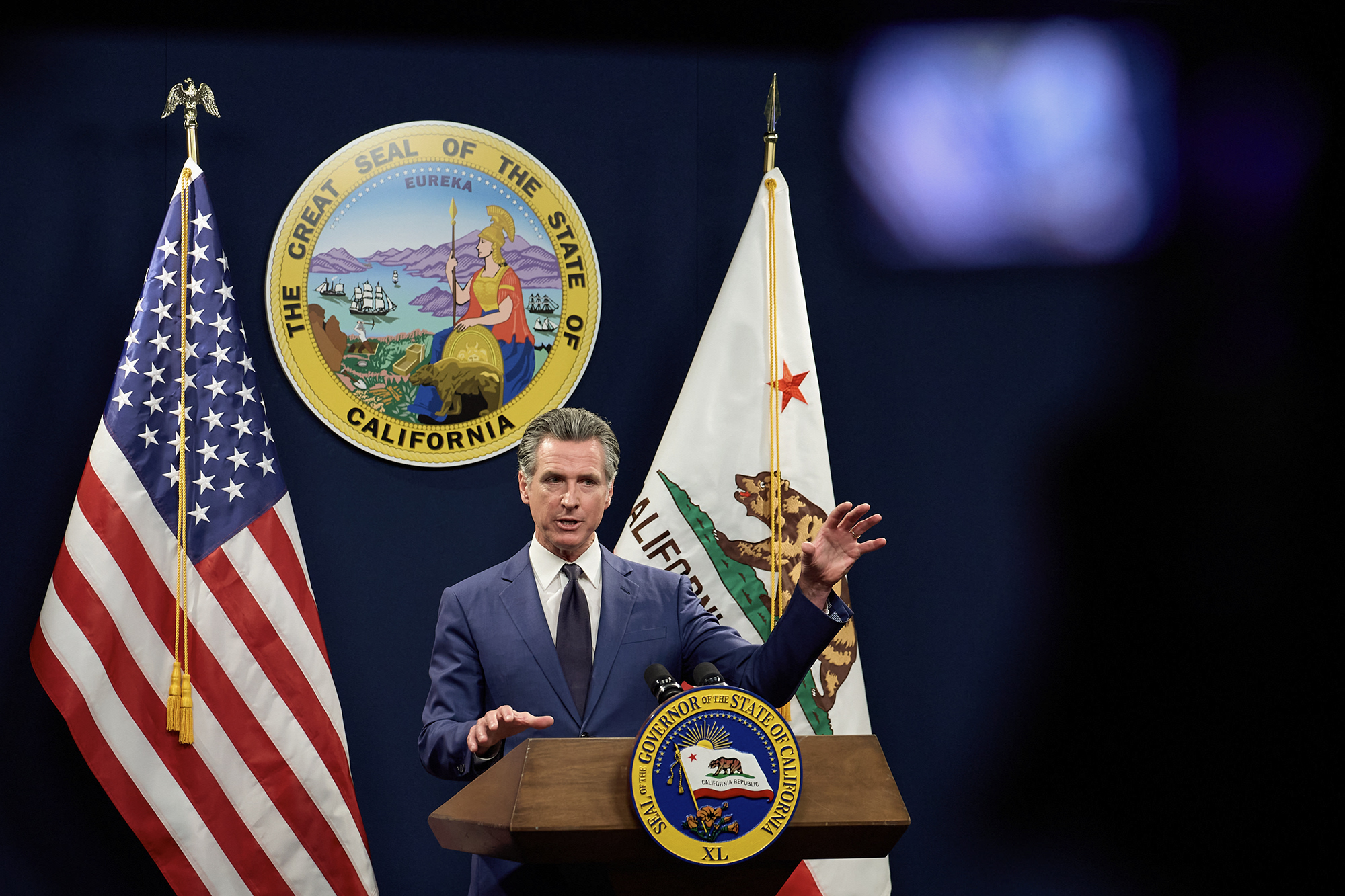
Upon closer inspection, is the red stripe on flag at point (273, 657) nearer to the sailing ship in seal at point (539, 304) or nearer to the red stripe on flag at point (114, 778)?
the red stripe on flag at point (114, 778)

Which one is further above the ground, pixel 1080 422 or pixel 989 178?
pixel 989 178

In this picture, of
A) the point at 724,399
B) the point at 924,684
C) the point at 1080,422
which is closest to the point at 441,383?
the point at 724,399

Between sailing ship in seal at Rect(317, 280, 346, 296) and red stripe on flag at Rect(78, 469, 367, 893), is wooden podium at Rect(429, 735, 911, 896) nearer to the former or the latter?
red stripe on flag at Rect(78, 469, 367, 893)

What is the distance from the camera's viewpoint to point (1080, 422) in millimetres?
3229

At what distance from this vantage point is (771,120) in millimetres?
2908

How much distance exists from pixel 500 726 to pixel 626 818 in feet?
0.79

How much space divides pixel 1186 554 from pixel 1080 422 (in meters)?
0.49

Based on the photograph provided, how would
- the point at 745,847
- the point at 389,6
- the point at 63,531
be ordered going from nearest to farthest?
the point at 745,847 → the point at 63,531 → the point at 389,6

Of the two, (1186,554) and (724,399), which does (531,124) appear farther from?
(1186,554)

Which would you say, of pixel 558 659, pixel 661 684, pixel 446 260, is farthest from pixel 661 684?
pixel 446 260

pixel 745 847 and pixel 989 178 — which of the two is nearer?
pixel 745 847

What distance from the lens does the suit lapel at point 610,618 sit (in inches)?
75.3

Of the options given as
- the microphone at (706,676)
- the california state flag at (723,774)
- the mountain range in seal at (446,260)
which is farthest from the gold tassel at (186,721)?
the california state flag at (723,774)

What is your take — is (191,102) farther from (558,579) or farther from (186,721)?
(558,579)
